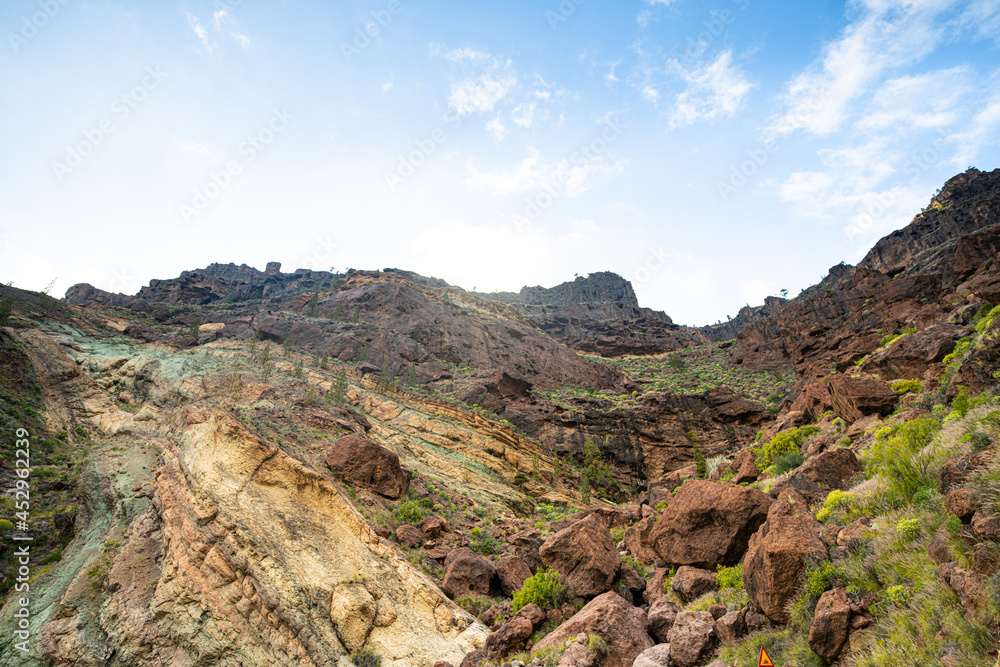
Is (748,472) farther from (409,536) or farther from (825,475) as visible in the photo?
(409,536)

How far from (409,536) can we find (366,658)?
267 inches

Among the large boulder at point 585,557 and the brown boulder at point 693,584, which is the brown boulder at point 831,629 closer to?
the brown boulder at point 693,584

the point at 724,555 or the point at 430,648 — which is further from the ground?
the point at 724,555

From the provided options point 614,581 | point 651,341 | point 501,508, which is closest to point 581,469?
point 501,508

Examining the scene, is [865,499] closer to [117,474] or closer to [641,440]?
[117,474]

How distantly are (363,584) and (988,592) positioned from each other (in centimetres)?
1374

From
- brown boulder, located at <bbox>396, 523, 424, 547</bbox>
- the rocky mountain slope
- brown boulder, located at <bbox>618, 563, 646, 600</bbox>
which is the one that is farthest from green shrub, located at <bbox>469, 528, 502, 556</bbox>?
brown boulder, located at <bbox>618, 563, 646, 600</bbox>

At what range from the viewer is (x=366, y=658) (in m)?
11.3

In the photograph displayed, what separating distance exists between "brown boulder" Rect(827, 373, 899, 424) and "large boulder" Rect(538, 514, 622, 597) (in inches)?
395

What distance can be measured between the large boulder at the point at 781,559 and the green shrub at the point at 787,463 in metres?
7.36

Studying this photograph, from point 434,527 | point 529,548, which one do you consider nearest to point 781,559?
point 529,548

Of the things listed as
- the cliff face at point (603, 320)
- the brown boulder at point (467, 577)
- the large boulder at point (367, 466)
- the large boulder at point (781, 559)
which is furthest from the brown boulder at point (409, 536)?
the cliff face at point (603, 320)

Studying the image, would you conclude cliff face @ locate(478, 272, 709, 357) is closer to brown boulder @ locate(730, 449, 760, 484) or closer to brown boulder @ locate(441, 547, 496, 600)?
brown boulder @ locate(730, 449, 760, 484)

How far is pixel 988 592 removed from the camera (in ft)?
14.2
